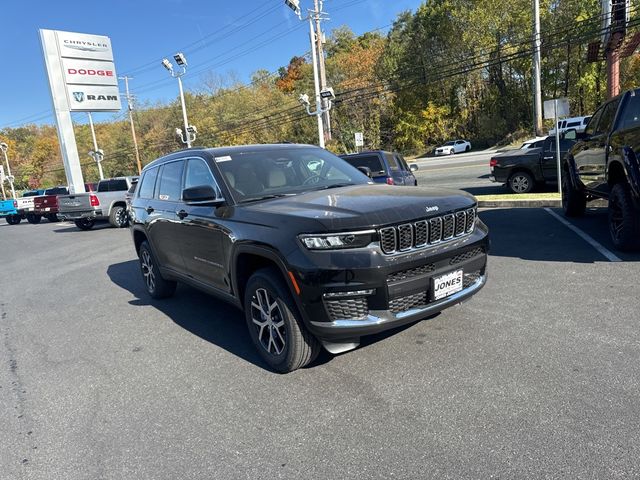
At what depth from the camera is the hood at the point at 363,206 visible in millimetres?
3234

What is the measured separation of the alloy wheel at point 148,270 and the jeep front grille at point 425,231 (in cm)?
388

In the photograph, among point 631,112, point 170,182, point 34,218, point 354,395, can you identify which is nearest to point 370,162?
point 631,112

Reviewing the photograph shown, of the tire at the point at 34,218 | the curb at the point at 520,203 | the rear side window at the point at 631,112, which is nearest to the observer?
the rear side window at the point at 631,112

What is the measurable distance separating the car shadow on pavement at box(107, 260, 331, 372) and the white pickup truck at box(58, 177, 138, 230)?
10477 mm

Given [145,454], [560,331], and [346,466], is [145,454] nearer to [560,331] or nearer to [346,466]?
[346,466]

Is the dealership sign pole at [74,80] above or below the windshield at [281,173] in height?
above

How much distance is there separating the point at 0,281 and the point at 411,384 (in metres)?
8.61

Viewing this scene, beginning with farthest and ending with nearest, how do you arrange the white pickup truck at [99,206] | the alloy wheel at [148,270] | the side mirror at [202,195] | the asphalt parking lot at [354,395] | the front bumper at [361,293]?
A: the white pickup truck at [99,206] < the alloy wheel at [148,270] < the side mirror at [202,195] < the front bumper at [361,293] < the asphalt parking lot at [354,395]

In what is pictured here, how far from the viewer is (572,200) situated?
28.1 feet

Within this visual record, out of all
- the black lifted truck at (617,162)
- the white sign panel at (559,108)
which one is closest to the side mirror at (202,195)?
the black lifted truck at (617,162)

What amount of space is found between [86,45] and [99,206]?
1520 centimetres

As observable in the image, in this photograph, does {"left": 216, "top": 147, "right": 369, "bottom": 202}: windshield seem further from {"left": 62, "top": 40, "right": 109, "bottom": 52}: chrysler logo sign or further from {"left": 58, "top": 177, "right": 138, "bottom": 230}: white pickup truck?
{"left": 62, "top": 40, "right": 109, "bottom": 52}: chrysler logo sign

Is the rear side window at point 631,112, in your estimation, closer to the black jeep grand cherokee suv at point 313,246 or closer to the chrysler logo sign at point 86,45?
the black jeep grand cherokee suv at point 313,246

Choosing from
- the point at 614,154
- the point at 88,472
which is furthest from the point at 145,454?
the point at 614,154
